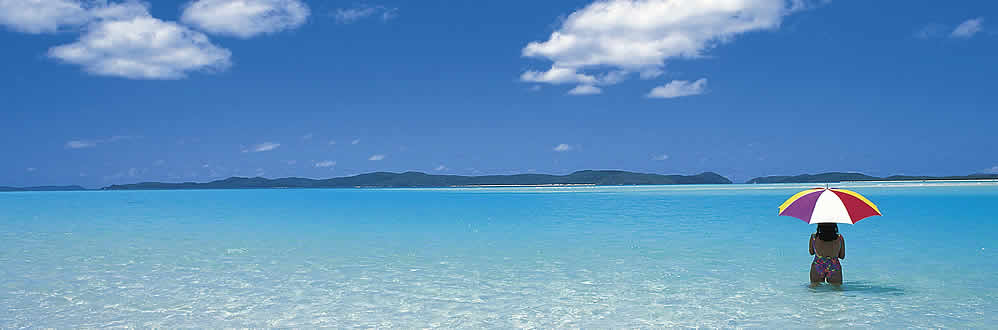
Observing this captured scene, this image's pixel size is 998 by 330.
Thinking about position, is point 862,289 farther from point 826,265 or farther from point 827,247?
point 827,247

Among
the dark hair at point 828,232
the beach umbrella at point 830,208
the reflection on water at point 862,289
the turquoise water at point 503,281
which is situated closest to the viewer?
the turquoise water at point 503,281

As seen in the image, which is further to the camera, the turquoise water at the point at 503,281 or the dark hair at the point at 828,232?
the dark hair at the point at 828,232

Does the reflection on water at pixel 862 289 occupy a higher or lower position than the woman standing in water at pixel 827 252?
lower

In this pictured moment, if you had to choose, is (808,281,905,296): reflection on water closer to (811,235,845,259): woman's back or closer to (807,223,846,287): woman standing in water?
(807,223,846,287): woman standing in water

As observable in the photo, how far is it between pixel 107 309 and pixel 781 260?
1164cm

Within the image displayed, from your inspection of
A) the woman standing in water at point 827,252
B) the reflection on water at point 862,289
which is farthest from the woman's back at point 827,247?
the reflection on water at point 862,289

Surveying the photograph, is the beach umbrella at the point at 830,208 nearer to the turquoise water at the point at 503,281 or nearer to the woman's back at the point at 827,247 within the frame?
the woman's back at the point at 827,247

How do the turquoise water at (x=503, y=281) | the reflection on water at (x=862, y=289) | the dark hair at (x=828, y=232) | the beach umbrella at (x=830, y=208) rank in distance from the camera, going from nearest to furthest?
the turquoise water at (x=503, y=281) → the beach umbrella at (x=830, y=208) → the dark hair at (x=828, y=232) → the reflection on water at (x=862, y=289)

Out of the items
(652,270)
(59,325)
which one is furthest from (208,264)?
(652,270)

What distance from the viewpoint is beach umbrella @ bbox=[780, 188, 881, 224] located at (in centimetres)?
868

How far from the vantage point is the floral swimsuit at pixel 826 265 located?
32.1 feet

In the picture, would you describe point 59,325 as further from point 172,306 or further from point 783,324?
point 783,324

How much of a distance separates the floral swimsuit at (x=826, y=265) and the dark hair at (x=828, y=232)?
260 mm

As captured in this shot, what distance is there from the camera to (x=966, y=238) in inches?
690
